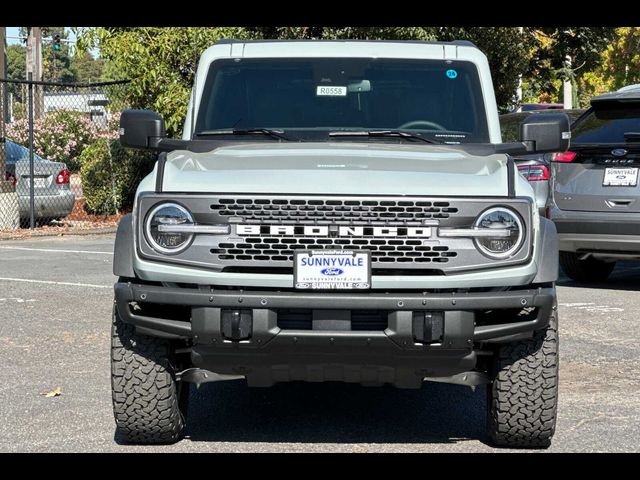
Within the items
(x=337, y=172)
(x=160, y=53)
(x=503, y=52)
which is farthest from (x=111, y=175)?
(x=337, y=172)

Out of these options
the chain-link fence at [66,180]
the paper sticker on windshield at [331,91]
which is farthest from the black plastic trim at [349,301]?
the chain-link fence at [66,180]

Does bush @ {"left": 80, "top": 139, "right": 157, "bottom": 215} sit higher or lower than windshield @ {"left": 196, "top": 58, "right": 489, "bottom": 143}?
lower

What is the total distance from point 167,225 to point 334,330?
0.84 metres

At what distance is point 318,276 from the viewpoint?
5.66 meters

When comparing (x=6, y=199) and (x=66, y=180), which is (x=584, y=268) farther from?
(x=6, y=199)

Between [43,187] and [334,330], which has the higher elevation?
[334,330]

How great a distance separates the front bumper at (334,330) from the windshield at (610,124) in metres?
6.24

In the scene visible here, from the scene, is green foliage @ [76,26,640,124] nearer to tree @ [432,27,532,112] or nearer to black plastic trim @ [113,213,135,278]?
tree @ [432,27,532,112]

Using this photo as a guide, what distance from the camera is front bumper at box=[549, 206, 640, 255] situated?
11.5 m

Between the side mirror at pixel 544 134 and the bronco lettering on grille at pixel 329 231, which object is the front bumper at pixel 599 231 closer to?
the side mirror at pixel 544 134

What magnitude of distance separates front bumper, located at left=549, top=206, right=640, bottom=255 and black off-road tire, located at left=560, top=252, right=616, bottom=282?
1.06 m

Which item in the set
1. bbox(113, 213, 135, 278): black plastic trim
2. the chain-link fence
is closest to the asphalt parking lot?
bbox(113, 213, 135, 278): black plastic trim

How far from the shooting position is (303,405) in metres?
7.30
